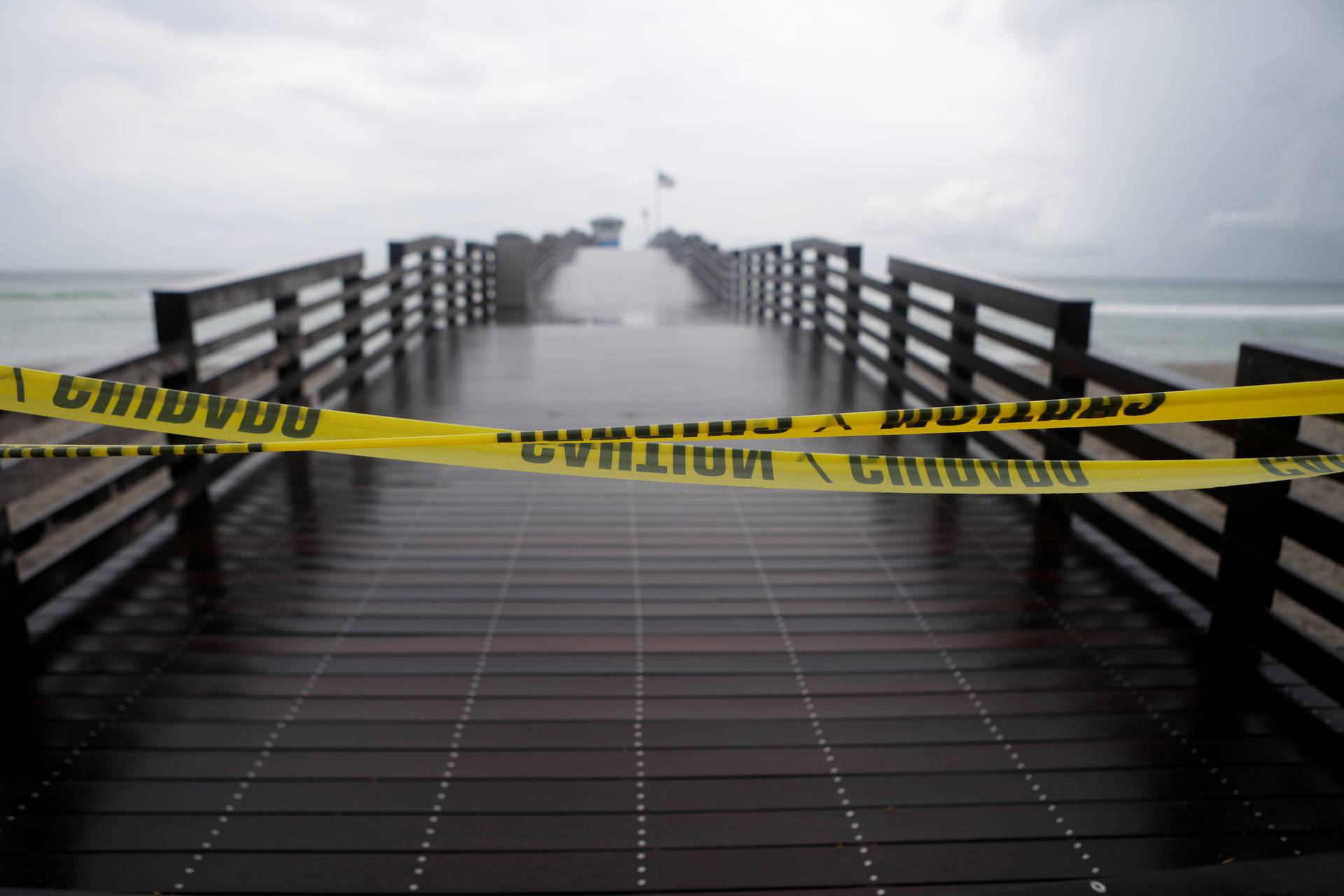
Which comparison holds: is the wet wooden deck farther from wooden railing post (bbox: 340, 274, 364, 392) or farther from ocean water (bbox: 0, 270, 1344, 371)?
ocean water (bbox: 0, 270, 1344, 371)

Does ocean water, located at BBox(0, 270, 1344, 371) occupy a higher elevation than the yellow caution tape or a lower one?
lower

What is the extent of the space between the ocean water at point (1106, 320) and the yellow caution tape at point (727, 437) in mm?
15606

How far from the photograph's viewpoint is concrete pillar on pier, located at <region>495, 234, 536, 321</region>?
14.8 m

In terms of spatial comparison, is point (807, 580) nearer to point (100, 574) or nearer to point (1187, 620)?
point (1187, 620)

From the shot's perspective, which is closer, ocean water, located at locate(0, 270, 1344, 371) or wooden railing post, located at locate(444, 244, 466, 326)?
wooden railing post, located at locate(444, 244, 466, 326)

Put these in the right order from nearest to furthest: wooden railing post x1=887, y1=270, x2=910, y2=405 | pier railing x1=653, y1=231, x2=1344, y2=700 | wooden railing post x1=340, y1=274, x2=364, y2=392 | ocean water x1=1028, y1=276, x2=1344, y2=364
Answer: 1. pier railing x1=653, y1=231, x2=1344, y2=700
2. wooden railing post x1=887, y1=270, x2=910, y2=405
3. wooden railing post x1=340, y1=274, x2=364, y2=392
4. ocean water x1=1028, y1=276, x2=1344, y2=364

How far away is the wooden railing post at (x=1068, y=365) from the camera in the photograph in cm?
401

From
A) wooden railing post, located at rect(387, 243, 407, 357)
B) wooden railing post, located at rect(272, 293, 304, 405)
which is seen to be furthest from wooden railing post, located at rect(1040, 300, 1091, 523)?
wooden railing post, located at rect(387, 243, 407, 357)

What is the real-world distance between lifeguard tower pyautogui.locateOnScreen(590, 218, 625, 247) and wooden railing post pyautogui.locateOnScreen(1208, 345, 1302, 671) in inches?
1737

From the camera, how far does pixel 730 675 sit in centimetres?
285

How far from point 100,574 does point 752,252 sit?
11529 mm

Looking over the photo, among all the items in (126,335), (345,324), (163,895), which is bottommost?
(126,335)

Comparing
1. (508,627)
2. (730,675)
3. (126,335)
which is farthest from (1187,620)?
(126,335)

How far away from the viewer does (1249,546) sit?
A: 2895 millimetres
